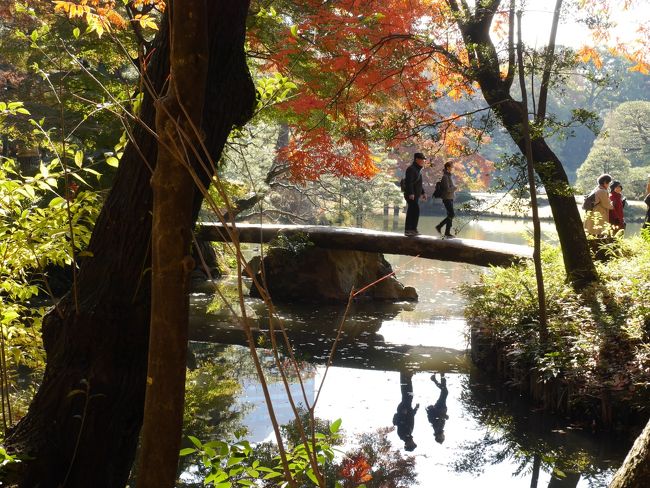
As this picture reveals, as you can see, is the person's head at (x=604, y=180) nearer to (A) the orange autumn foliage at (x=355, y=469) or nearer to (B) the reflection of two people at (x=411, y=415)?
(B) the reflection of two people at (x=411, y=415)

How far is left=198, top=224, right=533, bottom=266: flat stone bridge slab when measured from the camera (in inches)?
405

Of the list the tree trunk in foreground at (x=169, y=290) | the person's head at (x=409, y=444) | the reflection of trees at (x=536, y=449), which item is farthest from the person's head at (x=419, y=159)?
the tree trunk in foreground at (x=169, y=290)

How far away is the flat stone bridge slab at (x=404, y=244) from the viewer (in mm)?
10297

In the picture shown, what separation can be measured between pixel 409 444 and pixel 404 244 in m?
5.94

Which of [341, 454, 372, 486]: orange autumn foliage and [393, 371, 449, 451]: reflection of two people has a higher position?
[393, 371, 449, 451]: reflection of two people

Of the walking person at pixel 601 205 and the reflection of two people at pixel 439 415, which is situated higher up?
the walking person at pixel 601 205

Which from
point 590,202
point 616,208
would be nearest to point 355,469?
point 590,202

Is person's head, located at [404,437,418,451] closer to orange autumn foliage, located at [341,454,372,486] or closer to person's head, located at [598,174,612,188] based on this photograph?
orange autumn foliage, located at [341,454,372,486]

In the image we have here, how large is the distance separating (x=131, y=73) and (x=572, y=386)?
11429mm

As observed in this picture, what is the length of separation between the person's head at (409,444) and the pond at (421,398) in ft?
0.08

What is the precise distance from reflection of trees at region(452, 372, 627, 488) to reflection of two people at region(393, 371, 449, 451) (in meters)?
0.27

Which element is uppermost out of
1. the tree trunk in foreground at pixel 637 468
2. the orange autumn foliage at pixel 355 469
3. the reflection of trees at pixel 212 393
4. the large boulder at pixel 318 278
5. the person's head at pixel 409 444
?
the tree trunk in foreground at pixel 637 468

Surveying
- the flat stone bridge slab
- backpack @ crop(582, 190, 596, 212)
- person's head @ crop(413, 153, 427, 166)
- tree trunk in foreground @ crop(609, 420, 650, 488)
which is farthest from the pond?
person's head @ crop(413, 153, 427, 166)

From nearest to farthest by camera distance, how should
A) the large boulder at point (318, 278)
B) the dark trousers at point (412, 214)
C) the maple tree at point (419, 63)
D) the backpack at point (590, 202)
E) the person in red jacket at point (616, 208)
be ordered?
the maple tree at point (419, 63) → the backpack at point (590, 202) → the person in red jacket at point (616, 208) → the dark trousers at point (412, 214) → the large boulder at point (318, 278)
